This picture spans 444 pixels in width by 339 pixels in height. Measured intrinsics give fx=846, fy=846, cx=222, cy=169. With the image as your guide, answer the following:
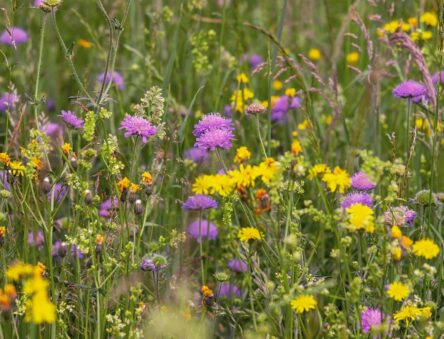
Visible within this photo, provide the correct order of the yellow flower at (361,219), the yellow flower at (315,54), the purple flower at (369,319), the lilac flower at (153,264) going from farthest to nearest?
the yellow flower at (315,54) < the lilac flower at (153,264) < the purple flower at (369,319) < the yellow flower at (361,219)

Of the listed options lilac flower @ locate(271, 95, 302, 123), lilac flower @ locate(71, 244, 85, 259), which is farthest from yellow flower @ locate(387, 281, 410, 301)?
lilac flower @ locate(271, 95, 302, 123)

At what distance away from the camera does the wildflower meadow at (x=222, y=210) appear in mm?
1565

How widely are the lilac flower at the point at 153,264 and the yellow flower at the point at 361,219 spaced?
442mm

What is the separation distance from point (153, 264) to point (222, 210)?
29 centimetres

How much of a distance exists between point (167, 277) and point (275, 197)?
0.71 meters

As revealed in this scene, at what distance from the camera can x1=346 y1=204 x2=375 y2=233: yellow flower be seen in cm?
147

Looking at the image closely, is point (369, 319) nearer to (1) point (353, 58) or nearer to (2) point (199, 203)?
(2) point (199, 203)

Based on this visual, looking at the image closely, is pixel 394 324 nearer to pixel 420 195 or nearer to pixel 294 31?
pixel 420 195

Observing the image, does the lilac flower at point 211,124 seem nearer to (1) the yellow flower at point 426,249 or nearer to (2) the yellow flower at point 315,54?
(1) the yellow flower at point 426,249

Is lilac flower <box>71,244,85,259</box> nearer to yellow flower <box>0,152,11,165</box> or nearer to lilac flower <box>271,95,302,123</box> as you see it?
yellow flower <box>0,152,11,165</box>

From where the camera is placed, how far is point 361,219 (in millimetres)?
1509

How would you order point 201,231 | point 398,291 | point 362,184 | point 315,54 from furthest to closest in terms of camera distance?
point 315,54 < point 201,231 < point 362,184 < point 398,291

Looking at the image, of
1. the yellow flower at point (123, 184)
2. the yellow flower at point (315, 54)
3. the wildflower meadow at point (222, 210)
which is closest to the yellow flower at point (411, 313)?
the wildflower meadow at point (222, 210)

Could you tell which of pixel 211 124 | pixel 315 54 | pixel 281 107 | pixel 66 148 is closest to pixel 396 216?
pixel 211 124
